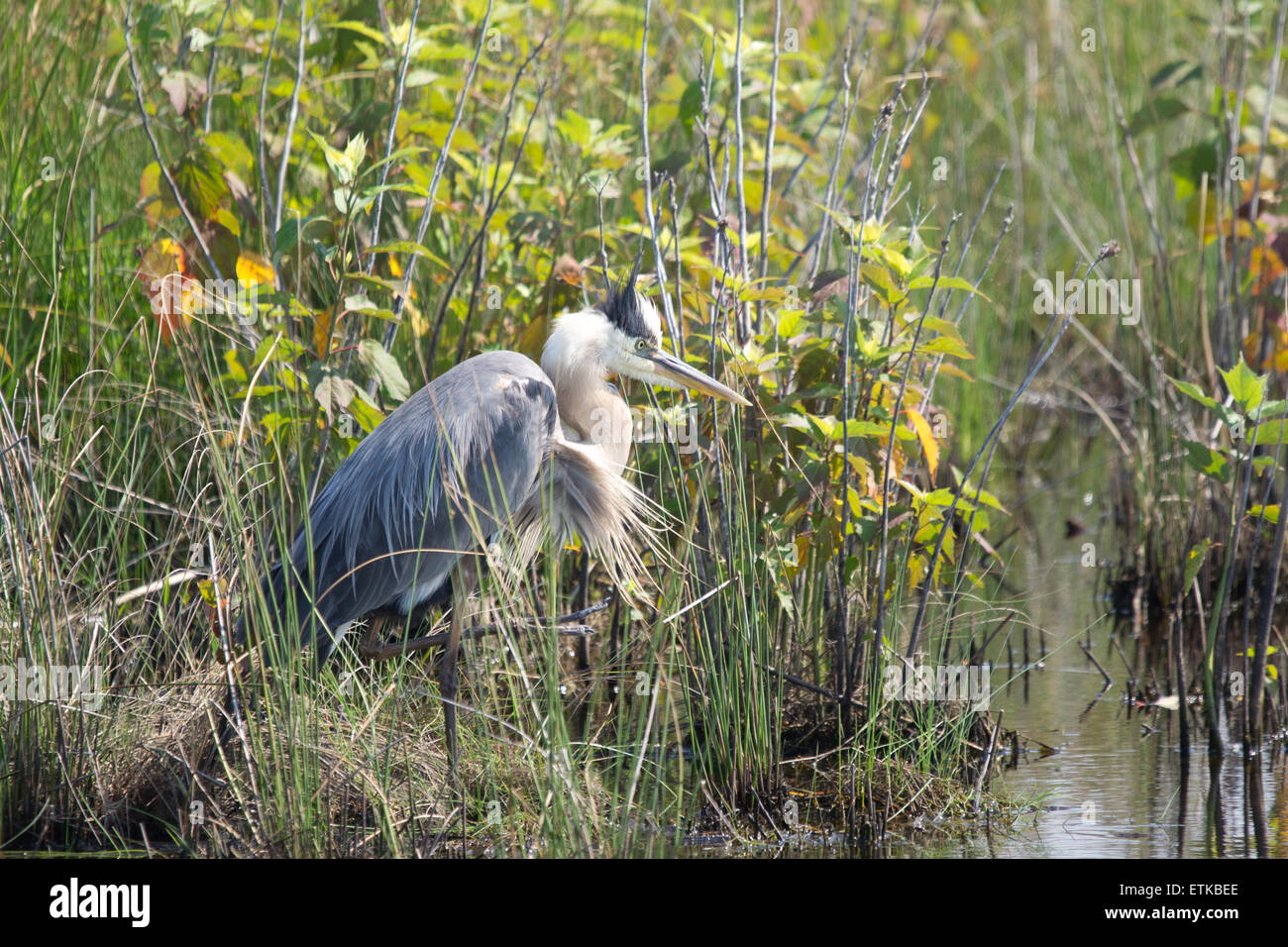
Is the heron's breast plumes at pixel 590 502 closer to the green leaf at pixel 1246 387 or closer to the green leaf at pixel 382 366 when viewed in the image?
the green leaf at pixel 382 366

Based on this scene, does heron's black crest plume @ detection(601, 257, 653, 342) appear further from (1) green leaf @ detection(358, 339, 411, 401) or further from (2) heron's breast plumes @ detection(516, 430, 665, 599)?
(1) green leaf @ detection(358, 339, 411, 401)

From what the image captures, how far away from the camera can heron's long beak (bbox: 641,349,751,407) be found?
11.2 ft

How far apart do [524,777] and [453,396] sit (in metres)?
1.05

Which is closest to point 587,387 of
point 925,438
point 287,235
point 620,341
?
point 620,341

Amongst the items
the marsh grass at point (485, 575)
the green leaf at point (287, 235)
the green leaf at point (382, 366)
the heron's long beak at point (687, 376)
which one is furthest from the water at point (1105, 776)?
the green leaf at point (287, 235)

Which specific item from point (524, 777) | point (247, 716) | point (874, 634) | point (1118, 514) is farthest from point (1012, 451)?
point (247, 716)

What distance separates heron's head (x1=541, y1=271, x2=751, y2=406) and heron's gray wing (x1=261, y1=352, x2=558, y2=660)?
0.16m

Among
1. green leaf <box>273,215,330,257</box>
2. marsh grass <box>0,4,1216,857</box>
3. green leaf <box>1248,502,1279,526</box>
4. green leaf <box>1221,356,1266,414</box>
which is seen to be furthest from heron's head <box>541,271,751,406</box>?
green leaf <box>1248,502,1279,526</box>

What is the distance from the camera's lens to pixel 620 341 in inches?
152

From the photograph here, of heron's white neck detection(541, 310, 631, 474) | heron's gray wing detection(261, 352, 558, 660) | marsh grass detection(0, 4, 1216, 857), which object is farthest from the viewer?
heron's white neck detection(541, 310, 631, 474)

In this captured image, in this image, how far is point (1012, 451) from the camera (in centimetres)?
692

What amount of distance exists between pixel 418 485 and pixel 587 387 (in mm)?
584
